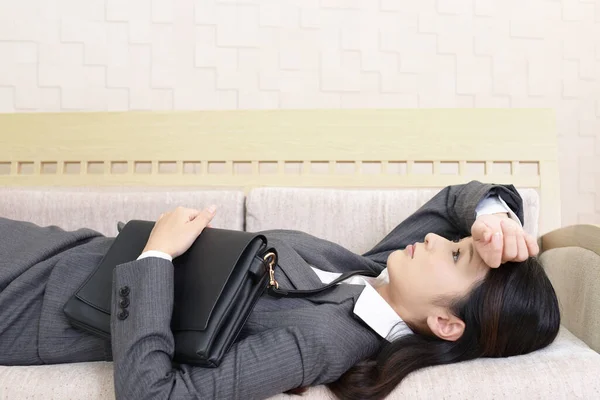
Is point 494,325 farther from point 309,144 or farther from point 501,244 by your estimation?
point 309,144

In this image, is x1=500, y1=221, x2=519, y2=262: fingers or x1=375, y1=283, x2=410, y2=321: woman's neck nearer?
x1=500, y1=221, x2=519, y2=262: fingers

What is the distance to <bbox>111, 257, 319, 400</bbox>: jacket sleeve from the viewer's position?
95 cm

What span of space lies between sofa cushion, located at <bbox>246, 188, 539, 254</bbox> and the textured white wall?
2.07 feet

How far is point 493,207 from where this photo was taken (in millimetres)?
1387

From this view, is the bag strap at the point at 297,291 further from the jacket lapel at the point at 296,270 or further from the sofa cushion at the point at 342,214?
the sofa cushion at the point at 342,214

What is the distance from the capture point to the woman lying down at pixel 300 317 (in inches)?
38.5

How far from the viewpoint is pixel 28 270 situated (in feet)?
3.98

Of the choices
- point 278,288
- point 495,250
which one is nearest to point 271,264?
point 278,288

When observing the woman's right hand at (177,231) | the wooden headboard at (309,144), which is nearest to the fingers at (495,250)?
the woman's right hand at (177,231)

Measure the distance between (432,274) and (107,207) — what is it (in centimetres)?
100

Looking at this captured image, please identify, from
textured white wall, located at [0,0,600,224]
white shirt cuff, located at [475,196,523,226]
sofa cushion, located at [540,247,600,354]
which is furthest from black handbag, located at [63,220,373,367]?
textured white wall, located at [0,0,600,224]

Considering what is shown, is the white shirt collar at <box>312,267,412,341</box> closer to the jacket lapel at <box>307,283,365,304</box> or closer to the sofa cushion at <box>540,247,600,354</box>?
the jacket lapel at <box>307,283,365,304</box>

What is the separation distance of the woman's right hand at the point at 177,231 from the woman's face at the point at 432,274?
16.4 inches

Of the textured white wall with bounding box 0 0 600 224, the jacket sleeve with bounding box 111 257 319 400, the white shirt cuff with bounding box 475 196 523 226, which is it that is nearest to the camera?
the jacket sleeve with bounding box 111 257 319 400
